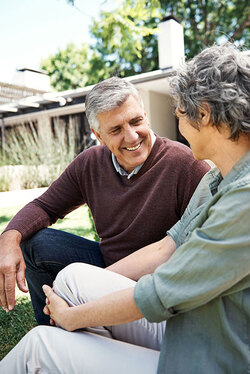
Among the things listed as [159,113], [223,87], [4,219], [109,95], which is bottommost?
[4,219]

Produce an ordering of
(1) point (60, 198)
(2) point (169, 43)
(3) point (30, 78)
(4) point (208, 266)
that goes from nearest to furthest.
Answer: (4) point (208, 266) → (1) point (60, 198) → (2) point (169, 43) → (3) point (30, 78)

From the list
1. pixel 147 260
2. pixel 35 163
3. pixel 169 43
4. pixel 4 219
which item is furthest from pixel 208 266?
pixel 169 43

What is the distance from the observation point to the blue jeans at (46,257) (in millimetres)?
2307

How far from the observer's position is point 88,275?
1.56 m

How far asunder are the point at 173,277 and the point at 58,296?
58 cm

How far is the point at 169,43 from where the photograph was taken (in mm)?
11430

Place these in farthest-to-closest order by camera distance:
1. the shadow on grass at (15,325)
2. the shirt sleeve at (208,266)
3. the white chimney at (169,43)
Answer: the white chimney at (169,43)
the shadow on grass at (15,325)
the shirt sleeve at (208,266)

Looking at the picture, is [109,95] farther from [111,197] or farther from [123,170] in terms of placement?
[111,197]

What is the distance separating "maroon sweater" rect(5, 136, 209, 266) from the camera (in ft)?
6.97

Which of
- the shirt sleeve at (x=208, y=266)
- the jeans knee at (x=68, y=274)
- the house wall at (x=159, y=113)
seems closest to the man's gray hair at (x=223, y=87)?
→ the shirt sleeve at (x=208, y=266)

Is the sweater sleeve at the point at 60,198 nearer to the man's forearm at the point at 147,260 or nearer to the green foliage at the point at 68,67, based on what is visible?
the man's forearm at the point at 147,260

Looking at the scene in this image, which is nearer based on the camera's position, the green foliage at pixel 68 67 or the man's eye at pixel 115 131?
the man's eye at pixel 115 131

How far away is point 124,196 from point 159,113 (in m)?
10.6

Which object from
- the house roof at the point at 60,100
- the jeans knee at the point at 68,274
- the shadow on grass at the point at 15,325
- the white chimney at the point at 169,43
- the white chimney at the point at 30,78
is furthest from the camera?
the white chimney at the point at 30,78
